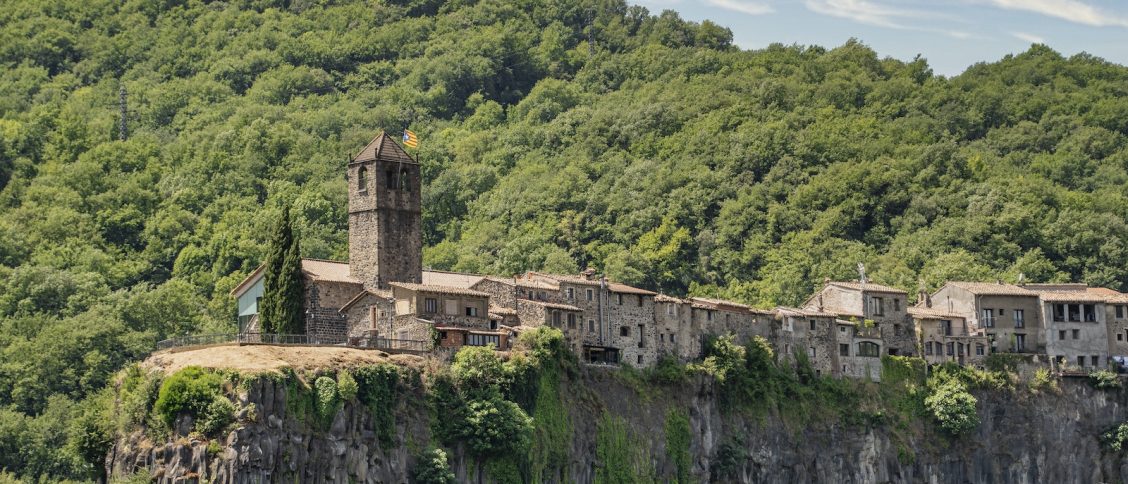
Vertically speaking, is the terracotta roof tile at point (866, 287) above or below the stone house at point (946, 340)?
above

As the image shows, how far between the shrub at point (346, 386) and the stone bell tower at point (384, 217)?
1595 centimetres

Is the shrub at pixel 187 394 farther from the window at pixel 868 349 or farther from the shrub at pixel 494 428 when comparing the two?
the window at pixel 868 349

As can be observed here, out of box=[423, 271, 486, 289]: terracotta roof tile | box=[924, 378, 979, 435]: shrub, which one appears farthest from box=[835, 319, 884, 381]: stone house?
box=[423, 271, 486, 289]: terracotta roof tile

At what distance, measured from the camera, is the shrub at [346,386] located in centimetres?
8881

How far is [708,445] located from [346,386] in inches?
1158

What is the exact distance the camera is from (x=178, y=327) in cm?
13512

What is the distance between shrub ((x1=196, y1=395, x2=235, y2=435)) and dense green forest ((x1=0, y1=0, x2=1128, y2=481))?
36.7m

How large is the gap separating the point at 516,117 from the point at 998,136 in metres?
48.6

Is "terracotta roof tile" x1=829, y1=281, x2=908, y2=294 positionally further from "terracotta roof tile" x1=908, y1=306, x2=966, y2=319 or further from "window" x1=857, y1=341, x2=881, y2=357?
"window" x1=857, y1=341, x2=881, y2=357

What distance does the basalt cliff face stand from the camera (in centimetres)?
8512

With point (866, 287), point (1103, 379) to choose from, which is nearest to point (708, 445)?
point (866, 287)

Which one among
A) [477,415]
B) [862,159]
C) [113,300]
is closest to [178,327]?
[113,300]

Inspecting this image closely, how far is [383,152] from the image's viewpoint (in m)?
109

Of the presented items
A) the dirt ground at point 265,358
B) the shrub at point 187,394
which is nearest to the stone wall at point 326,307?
the dirt ground at point 265,358
